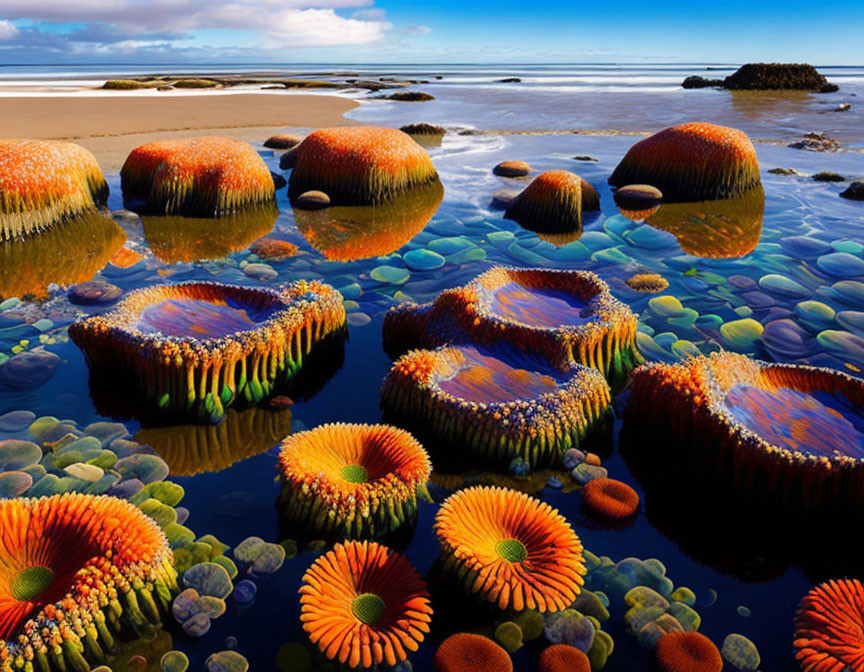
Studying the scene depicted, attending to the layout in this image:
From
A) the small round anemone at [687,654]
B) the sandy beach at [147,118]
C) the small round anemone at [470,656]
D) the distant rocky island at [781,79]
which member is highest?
the distant rocky island at [781,79]

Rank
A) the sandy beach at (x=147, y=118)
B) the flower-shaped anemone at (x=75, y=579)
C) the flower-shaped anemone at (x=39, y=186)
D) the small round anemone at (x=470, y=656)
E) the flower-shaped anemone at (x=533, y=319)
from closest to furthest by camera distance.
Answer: the flower-shaped anemone at (x=75, y=579) < the small round anemone at (x=470, y=656) < the flower-shaped anemone at (x=533, y=319) < the flower-shaped anemone at (x=39, y=186) < the sandy beach at (x=147, y=118)

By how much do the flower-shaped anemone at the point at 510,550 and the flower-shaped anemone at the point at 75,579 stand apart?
1.64 m

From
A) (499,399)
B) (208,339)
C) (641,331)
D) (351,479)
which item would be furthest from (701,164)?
(351,479)

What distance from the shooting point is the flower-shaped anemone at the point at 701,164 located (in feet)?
44.7

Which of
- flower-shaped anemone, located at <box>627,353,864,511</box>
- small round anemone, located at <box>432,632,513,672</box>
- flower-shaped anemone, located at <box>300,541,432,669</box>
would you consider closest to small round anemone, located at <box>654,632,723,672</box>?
small round anemone, located at <box>432,632,513,672</box>

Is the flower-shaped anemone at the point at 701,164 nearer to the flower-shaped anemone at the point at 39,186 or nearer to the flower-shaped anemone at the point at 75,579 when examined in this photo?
the flower-shaped anemone at the point at 39,186

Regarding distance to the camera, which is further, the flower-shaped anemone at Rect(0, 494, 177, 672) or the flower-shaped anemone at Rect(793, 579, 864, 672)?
the flower-shaped anemone at Rect(793, 579, 864, 672)

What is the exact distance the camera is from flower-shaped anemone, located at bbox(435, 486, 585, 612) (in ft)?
11.7

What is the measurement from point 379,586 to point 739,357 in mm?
3872

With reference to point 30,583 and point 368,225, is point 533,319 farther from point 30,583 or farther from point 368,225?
point 368,225

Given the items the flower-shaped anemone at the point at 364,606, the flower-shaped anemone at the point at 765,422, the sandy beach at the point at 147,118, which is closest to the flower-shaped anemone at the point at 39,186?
the sandy beach at the point at 147,118

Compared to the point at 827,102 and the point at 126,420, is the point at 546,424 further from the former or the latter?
the point at 827,102

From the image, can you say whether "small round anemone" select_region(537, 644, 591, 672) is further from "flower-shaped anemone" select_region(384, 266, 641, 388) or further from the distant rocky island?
the distant rocky island

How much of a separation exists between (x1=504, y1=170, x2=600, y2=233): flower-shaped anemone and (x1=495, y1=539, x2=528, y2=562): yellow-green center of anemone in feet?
27.5
